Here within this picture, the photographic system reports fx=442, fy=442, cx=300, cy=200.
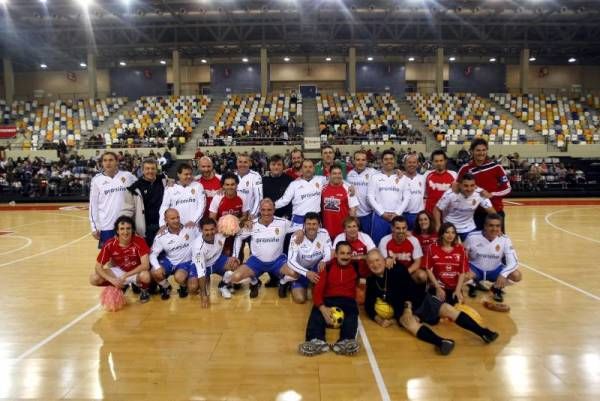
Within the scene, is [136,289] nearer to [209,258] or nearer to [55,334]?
[209,258]

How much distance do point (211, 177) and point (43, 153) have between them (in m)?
16.4

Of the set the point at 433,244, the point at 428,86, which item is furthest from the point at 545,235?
the point at 428,86

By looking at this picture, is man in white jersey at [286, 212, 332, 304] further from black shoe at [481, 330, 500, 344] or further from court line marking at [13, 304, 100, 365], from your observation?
court line marking at [13, 304, 100, 365]

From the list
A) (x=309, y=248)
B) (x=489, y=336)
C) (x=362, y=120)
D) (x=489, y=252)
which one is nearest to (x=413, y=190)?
(x=489, y=252)

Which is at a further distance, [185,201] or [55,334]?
[185,201]

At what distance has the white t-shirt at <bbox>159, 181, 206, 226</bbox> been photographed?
5066mm

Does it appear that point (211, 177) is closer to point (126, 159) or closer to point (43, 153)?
point (126, 159)

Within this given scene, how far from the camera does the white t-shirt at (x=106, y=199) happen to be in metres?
5.11

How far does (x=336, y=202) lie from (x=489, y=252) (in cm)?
176

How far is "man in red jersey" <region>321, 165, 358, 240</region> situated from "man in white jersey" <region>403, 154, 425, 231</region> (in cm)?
78

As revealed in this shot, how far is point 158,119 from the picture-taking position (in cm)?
2178

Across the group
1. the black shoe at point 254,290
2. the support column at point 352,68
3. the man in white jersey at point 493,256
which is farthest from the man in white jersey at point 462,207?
the support column at point 352,68

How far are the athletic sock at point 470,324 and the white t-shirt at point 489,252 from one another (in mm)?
1285

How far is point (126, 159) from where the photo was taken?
16.2 m
